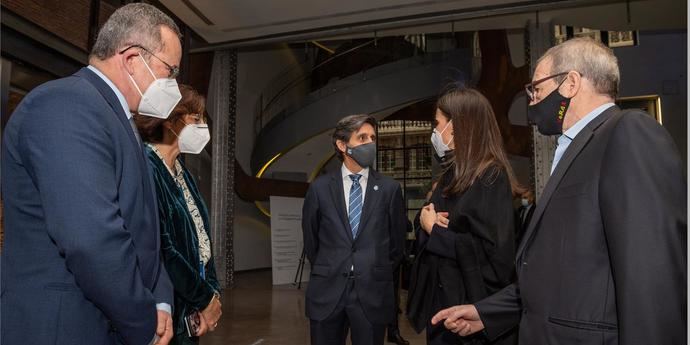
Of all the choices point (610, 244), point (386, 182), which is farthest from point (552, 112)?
point (386, 182)

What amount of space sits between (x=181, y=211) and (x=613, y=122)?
156 centimetres

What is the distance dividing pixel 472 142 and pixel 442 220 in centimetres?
37

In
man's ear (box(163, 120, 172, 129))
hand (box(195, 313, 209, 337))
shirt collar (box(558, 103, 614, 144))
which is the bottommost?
hand (box(195, 313, 209, 337))

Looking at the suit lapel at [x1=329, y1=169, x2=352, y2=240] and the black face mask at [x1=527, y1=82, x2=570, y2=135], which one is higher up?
the black face mask at [x1=527, y1=82, x2=570, y2=135]

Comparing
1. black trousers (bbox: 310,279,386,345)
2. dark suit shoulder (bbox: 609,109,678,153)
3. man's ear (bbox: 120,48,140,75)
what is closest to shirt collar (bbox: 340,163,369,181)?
black trousers (bbox: 310,279,386,345)

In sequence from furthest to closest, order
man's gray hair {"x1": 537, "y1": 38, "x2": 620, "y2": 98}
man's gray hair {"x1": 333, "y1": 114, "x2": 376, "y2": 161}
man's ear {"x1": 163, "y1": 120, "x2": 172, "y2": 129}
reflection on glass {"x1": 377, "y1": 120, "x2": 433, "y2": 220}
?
reflection on glass {"x1": 377, "y1": 120, "x2": 433, "y2": 220}, man's gray hair {"x1": 333, "y1": 114, "x2": 376, "y2": 161}, man's ear {"x1": 163, "y1": 120, "x2": 172, "y2": 129}, man's gray hair {"x1": 537, "y1": 38, "x2": 620, "y2": 98}

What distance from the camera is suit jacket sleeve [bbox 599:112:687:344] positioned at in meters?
1.19

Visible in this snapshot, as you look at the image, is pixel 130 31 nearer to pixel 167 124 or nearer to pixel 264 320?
pixel 167 124

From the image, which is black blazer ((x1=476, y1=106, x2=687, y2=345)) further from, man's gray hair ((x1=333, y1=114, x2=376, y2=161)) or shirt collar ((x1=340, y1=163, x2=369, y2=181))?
man's gray hair ((x1=333, y1=114, x2=376, y2=161))

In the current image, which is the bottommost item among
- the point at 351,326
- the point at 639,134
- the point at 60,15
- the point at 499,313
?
the point at 351,326

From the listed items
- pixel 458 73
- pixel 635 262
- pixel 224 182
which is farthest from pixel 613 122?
pixel 458 73

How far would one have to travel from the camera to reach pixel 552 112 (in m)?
1.73

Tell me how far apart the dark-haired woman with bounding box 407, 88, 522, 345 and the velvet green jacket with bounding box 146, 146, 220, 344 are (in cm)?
94

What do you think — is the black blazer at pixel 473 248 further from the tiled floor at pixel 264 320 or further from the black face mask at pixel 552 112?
the tiled floor at pixel 264 320
